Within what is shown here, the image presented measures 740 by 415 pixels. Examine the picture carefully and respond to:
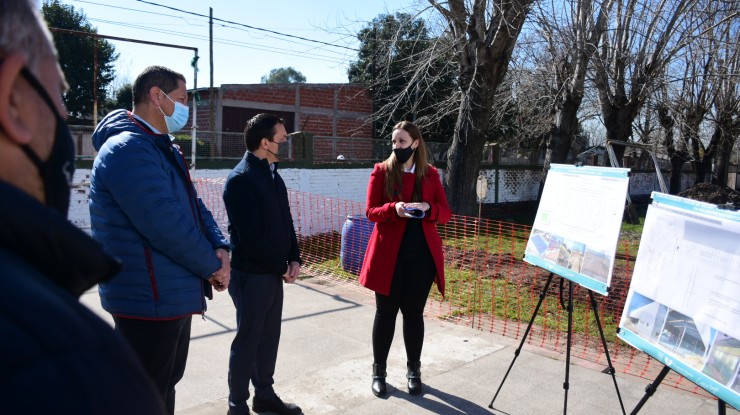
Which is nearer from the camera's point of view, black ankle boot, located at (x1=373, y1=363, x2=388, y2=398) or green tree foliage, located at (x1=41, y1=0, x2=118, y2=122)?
black ankle boot, located at (x1=373, y1=363, x2=388, y2=398)

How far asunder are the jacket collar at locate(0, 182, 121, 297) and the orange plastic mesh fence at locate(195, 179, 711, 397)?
13.9 feet

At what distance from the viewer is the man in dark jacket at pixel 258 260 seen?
3.48m

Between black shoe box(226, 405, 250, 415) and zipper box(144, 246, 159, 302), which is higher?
zipper box(144, 246, 159, 302)

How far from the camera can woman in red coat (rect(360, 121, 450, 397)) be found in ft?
13.2

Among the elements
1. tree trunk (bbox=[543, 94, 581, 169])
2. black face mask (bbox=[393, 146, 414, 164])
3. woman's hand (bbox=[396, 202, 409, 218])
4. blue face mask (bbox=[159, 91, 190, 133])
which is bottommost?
woman's hand (bbox=[396, 202, 409, 218])

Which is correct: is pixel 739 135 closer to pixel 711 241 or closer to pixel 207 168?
pixel 207 168

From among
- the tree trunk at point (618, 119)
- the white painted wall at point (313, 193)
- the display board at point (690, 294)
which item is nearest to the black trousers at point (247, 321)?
the display board at point (690, 294)

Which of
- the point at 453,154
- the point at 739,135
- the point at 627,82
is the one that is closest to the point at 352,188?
the point at 453,154

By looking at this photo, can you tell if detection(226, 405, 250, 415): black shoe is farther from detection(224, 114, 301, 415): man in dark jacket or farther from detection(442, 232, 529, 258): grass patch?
detection(442, 232, 529, 258): grass patch

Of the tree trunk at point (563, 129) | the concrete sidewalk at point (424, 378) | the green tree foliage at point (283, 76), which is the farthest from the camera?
the green tree foliage at point (283, 76)

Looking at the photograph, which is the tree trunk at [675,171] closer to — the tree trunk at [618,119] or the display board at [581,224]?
the tree trunk at [618,119]

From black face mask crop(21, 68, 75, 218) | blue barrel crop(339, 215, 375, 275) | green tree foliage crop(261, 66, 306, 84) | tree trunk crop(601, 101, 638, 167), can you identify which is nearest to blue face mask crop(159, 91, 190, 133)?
black face mask crop(21, 68, 75, 218)

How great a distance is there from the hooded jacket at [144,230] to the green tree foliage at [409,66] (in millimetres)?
7526

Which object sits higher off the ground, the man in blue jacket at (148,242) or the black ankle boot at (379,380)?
the man in blue jacket at (148,242)
